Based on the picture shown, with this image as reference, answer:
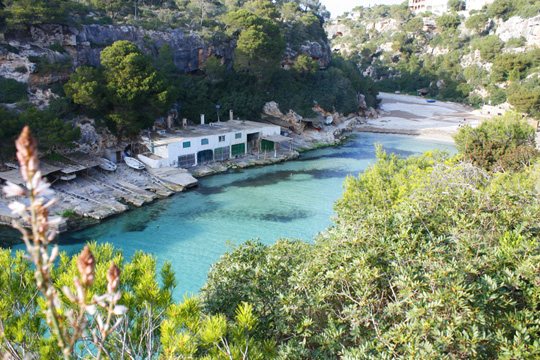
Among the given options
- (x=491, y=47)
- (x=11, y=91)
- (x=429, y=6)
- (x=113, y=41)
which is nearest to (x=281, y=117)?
(x=113, y=41)

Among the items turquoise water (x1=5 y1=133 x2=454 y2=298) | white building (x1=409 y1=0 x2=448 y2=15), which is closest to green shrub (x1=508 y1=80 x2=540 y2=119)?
turquoise water (x1=5 y1=133 x2=454 y2=298)

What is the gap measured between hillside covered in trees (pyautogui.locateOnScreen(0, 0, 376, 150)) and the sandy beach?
4.19 meters

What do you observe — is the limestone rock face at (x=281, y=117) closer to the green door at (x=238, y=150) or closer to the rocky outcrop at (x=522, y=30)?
the green door at (x=238, y=150)

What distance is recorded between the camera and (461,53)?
78.4m

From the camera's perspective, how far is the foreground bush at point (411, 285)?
5926 millimetres

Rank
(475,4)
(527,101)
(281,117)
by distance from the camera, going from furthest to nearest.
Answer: (475,4), (527,101), (281,117)

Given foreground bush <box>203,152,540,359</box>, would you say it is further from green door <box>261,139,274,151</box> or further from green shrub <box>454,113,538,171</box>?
green door <box>261,139,274,151</box>

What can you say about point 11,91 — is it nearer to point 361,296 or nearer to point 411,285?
point 361,296

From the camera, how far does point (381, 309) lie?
23.0 feet

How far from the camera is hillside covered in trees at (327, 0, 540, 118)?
63.5m

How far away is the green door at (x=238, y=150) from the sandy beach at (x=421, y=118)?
20.9 m

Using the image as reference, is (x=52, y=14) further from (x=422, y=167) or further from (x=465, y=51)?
(x=465, y=51)

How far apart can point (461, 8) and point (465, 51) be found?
29.8 metres

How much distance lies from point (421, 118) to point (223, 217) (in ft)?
138
